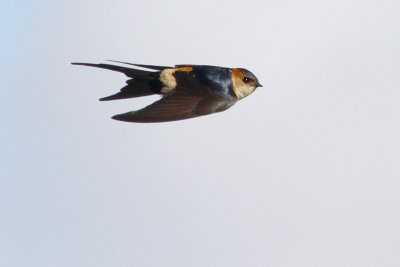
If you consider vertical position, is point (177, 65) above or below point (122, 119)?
above

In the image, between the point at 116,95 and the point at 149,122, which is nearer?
the point at 149,122

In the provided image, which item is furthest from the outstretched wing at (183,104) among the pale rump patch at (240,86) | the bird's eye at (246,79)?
the bird's eye at (246,79)

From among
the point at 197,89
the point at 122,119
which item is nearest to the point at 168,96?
the point at 197,89

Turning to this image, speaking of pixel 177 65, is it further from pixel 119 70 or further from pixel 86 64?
pixel 86 64

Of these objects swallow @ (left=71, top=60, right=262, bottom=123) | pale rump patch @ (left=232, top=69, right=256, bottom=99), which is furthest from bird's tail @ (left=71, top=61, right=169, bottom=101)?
pale rump patch @ (left=232, top=69, right=256, bottom=99)

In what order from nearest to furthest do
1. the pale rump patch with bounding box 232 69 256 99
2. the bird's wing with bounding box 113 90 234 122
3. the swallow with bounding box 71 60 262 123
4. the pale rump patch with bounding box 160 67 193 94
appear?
the bird's wing with bounding box 113 90 234 122 → the swallow with bounding box 71 60 262 123 → the pale rump patch with bounding box 160 67 193 94 → the pale rump patch with bounding box 232 69 256 99

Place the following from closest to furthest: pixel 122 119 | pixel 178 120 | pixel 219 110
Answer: pixel 122 119
pixel 178 120
pixel 219 110

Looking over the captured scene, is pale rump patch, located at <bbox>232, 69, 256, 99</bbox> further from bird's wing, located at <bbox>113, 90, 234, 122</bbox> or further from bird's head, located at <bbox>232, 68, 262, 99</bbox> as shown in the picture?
bird's wing, located at <bbox>113, 90, 234, 122</bbox>

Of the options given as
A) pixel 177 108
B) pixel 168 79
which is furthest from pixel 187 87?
pixel 177 108
